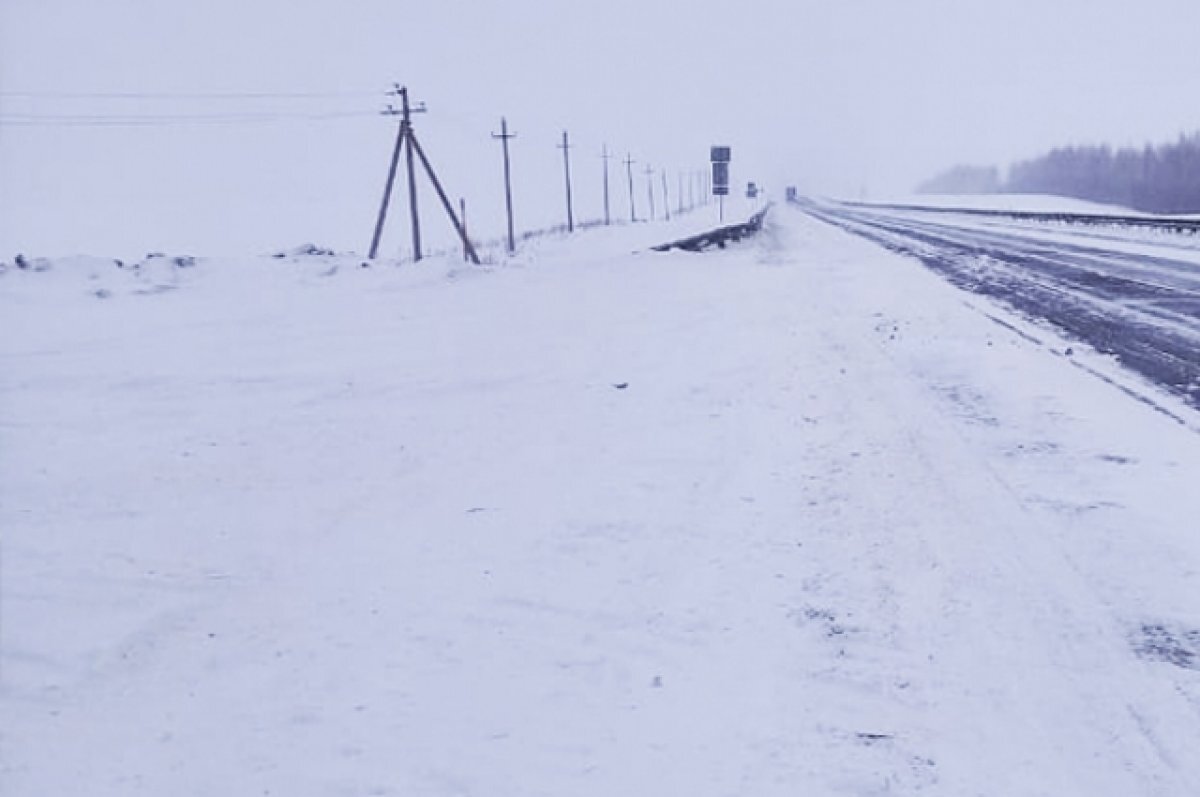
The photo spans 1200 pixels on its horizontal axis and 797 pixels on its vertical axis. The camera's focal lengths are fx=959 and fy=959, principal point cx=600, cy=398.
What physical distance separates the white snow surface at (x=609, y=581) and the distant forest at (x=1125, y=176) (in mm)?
60766

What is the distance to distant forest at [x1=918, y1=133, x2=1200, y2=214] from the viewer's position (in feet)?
229

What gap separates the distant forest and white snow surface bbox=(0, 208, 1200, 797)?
2392 inches

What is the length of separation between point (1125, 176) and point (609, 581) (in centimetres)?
9317

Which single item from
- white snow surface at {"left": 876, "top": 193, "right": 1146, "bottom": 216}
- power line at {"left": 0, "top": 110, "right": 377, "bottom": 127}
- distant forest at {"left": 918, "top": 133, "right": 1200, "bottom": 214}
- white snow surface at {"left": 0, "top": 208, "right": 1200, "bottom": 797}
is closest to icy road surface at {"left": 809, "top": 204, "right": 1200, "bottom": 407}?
white snow surface at {"left": 0, "top": 208, "right": 1200, "bottom": 797}

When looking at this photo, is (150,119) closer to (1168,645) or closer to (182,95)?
(182,95)

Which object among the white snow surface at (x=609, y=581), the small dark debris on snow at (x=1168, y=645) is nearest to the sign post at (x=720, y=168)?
the white snow surface at (x=609, y=581)

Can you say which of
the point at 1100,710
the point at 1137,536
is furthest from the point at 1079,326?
the point at 1100,710

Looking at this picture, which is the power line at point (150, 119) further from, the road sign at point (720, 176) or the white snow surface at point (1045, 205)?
the road sign at point (720, 176)

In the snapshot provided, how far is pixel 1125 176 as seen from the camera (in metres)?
83.9

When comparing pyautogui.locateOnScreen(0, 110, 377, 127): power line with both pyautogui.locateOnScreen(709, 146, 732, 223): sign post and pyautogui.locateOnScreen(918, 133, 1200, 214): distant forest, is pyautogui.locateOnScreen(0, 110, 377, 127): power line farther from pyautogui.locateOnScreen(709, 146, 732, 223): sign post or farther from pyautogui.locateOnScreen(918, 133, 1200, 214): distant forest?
pyautogui.locateOnScreen(709, 146, 732, 223): sign post

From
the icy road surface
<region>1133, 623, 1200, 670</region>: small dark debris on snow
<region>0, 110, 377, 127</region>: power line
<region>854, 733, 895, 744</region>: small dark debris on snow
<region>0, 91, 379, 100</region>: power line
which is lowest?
<region>854, 733, 895, 744</region>: small dark debris on snow

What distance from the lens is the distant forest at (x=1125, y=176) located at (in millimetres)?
69750

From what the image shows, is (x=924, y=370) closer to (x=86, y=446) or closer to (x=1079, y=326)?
(x=1079, y=326)

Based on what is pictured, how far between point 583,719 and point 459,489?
3.56 m
